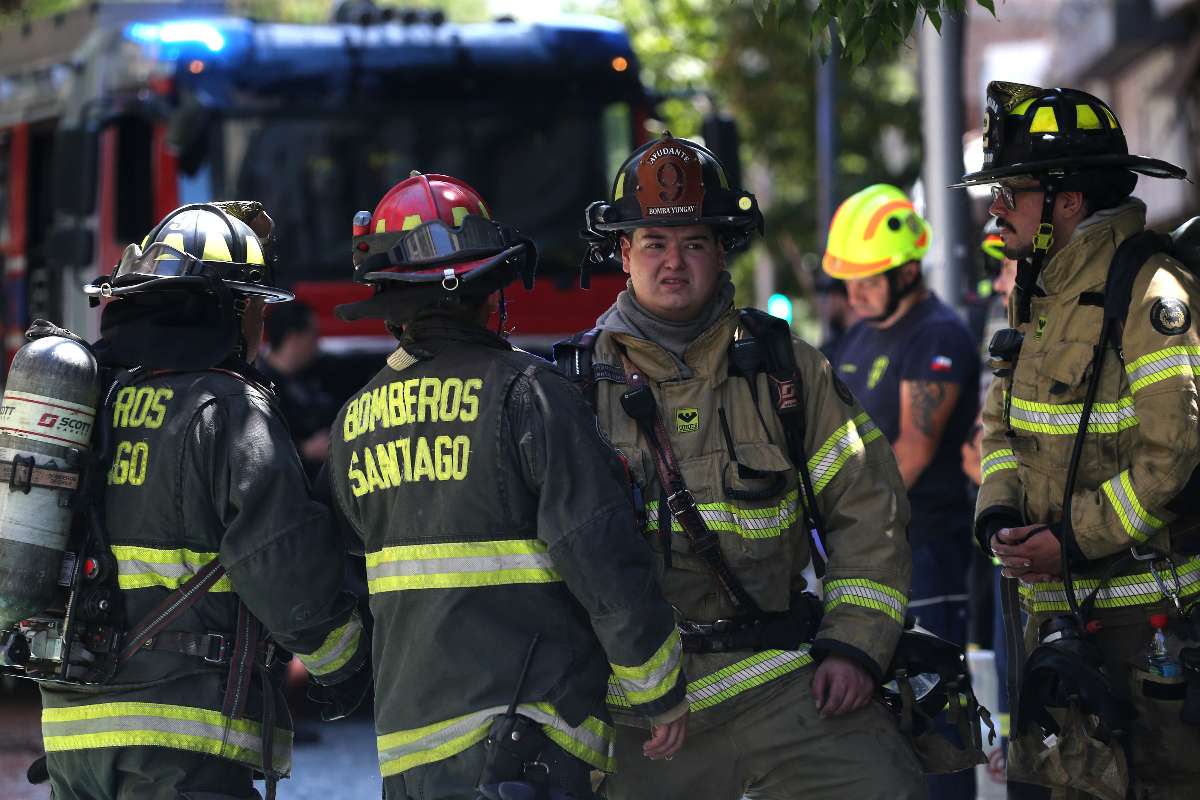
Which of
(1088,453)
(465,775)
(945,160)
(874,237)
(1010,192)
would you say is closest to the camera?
(465,775)

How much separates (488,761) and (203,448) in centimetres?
109

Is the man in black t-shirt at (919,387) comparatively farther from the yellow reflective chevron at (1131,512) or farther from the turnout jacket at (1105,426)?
the yellow reflective chevron at (1131,512)

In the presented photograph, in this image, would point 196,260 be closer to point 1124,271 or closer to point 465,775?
point 465,775

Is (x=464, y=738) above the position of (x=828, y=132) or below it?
below

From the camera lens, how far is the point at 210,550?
4125mm

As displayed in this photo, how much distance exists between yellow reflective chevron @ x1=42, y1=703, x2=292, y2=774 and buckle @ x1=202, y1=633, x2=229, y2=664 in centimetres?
12

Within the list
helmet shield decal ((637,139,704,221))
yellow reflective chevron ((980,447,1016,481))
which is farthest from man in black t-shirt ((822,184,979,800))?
helmet shield decal ((637,139,704,221))

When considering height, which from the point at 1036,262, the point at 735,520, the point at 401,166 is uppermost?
the point at 401,166

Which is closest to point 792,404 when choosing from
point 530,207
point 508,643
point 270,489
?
point 508,643

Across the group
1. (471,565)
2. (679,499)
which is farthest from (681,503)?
(471,565)

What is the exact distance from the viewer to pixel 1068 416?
438cm

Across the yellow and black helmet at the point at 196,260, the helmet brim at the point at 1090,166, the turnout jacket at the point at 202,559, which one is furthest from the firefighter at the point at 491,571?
the helmet brim at the point at 1090,166

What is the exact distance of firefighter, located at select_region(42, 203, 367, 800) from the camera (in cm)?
404

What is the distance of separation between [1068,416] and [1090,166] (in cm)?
66
